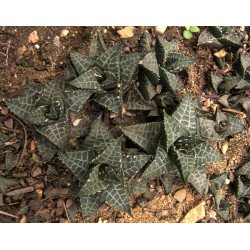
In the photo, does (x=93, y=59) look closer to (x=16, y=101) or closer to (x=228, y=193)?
(x=16, y=101)

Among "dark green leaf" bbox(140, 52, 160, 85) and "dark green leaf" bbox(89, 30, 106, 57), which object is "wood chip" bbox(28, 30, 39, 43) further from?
"dark green leaf" bbox(140, 52, 160, 85)

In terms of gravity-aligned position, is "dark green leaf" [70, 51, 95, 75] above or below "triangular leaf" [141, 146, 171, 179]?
above

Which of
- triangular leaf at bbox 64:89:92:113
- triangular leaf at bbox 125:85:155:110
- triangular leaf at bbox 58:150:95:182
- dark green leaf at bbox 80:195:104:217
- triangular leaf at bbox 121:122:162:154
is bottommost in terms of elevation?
dark green leaf at bbox 80:195:104:217

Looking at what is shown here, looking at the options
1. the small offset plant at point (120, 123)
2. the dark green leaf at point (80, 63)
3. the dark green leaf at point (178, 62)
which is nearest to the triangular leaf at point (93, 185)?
the small offset plant at point (120, 123)

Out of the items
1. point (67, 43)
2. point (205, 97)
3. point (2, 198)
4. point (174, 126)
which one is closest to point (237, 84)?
point (205, 97)

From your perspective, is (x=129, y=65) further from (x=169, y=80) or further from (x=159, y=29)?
(x=159, y=29)

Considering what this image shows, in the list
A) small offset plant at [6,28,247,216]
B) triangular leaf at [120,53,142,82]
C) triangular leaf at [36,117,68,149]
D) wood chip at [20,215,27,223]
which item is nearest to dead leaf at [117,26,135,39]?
small offset plant at [6,28,247,216]

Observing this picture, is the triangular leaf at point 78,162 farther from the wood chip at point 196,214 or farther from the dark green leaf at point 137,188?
the wood chip at point 196,214
